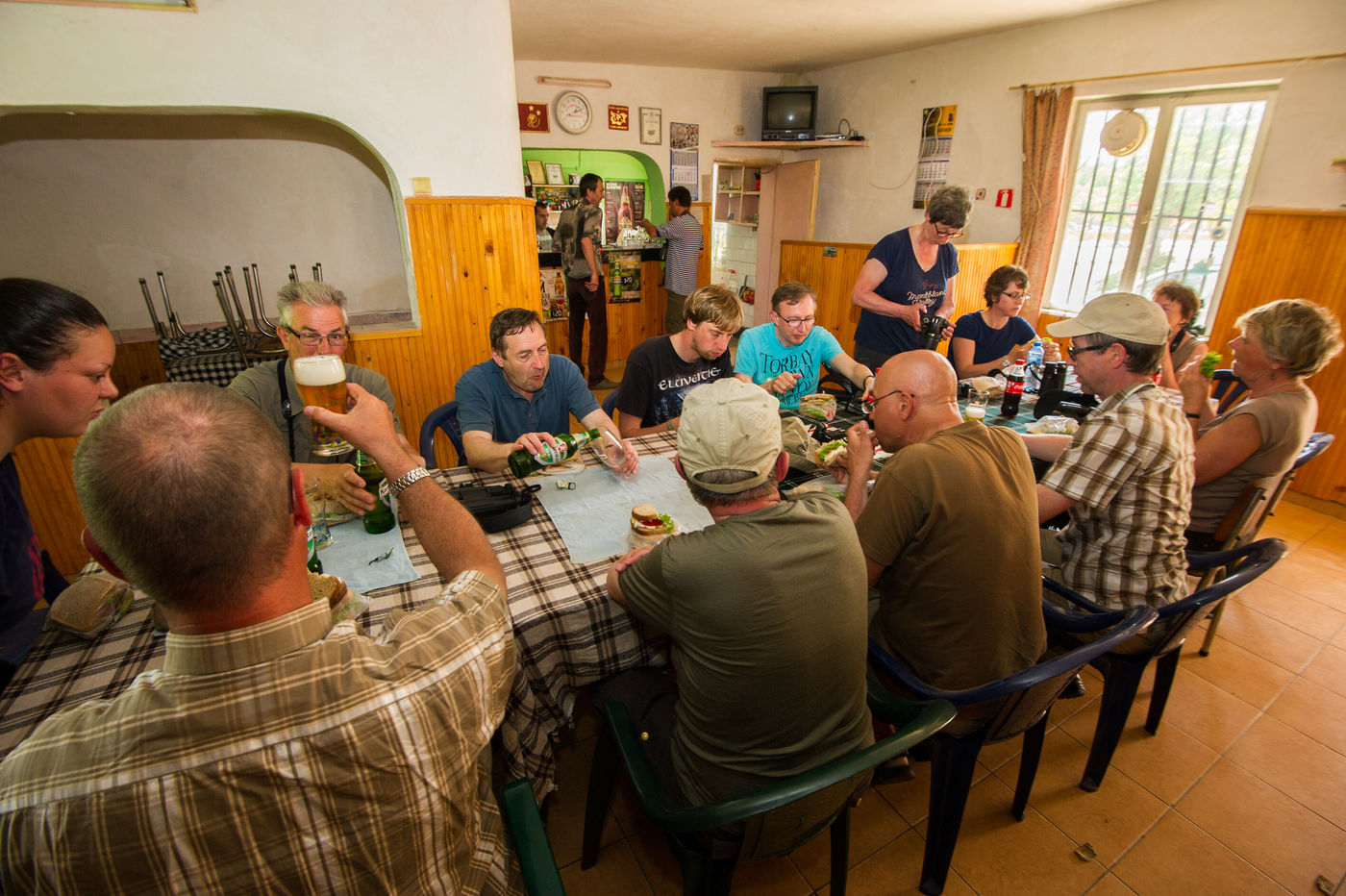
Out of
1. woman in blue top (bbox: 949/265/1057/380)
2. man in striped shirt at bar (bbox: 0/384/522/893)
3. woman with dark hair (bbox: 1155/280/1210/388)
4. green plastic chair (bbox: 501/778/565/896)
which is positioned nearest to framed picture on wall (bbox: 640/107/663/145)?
woman in blue top (bbox: 949/265/1057/380)

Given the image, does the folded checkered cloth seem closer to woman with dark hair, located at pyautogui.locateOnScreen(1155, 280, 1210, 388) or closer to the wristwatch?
the wristwatch

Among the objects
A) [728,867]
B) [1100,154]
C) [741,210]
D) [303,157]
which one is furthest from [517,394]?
[741,210]

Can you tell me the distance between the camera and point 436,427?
2.94 m

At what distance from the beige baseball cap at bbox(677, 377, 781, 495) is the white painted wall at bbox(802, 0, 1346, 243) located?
5.48 m

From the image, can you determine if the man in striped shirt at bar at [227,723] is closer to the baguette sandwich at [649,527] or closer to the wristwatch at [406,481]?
the wristwatch at [406,481]

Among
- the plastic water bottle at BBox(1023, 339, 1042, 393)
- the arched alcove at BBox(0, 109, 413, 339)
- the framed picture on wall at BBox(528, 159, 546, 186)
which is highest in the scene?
the framed picture on wall at BBox(528, 159, 546, 186)

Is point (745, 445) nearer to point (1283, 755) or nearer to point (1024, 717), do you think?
point (1024, 717)

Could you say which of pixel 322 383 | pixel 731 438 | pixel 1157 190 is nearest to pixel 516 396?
pixel 322 383

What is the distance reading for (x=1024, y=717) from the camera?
1.65 m

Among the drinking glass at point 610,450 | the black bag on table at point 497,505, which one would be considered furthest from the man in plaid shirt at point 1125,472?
the black bag on table at point 497,505

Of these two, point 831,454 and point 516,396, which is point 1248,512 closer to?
point 831,454

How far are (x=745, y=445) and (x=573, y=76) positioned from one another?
7156 mm

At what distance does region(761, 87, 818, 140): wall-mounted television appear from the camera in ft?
24.3

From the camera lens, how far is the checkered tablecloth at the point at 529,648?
50.0 inches
